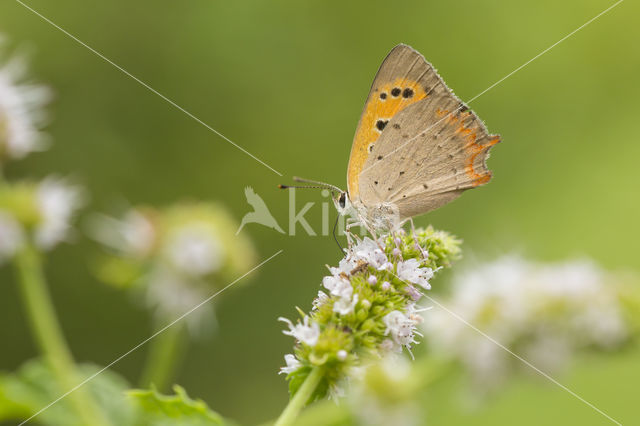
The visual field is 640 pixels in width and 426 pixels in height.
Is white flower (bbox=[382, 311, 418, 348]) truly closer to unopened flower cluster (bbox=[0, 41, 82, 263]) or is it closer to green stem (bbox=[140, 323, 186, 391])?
green stem (bbox=[140, 323, 186, 391])

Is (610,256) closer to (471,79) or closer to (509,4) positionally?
(471,79)

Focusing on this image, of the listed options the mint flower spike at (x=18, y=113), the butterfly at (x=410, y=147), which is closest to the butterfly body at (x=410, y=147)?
the butterfly at (x=410, y=147)

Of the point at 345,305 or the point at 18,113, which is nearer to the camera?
the point at 345,305

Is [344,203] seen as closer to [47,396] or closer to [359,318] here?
[359,318]

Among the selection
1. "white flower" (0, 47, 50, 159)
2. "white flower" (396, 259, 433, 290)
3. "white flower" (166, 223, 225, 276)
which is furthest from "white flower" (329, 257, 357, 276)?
"white flower" (0, 47, 50, 159)

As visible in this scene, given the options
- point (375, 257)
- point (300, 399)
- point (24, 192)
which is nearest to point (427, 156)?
point (375, 257)

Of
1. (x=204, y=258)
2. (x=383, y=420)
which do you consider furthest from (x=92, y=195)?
(x=383, y=420)
